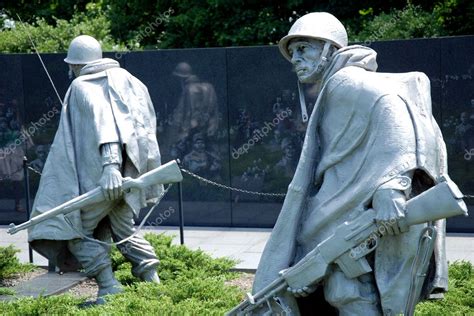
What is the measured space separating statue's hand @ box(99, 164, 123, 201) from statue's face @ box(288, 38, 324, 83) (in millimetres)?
2703

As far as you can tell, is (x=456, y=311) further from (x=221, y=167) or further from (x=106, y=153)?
(x=221, y=167)

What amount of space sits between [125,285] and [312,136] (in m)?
3.65

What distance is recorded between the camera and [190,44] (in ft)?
63.8

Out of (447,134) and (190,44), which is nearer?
(447,134)

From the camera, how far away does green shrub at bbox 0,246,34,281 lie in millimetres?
10502

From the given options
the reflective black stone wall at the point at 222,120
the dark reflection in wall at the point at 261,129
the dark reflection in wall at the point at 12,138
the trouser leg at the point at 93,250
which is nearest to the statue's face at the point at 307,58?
the trouser leg at the point at 93,250

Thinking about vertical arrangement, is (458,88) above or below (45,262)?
above

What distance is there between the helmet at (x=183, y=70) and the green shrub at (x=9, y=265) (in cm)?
369

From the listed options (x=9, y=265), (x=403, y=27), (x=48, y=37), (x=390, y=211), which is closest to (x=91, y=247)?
(x=9, y=265)

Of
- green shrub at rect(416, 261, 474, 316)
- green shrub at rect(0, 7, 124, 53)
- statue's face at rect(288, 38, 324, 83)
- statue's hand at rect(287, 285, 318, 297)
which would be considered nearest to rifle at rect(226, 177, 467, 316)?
statue's hand at rect(287, 285, 318, 297)

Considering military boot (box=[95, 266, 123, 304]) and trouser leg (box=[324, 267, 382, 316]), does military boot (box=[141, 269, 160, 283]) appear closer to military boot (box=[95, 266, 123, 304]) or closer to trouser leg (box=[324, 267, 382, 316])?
military boot (box=[95, 266, 123, 304])

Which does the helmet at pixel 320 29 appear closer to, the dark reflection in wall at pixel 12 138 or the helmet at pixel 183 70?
the helmet at pixel 183 70

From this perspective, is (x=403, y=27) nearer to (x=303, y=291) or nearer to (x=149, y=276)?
(x=149, y=276)

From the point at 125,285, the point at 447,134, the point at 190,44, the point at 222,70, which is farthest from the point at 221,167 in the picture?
the point at 190,44
